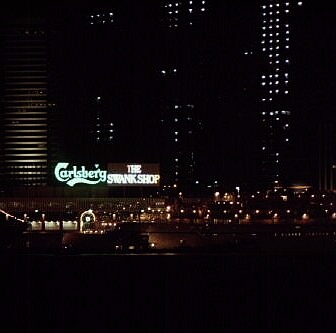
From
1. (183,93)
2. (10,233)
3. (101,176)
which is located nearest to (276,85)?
(183,93)

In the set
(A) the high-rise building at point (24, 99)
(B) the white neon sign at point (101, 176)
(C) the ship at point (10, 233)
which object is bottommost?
(C) the ship at point (10, 233)

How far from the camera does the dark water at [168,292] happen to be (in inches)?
205

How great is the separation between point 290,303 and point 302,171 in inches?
2129

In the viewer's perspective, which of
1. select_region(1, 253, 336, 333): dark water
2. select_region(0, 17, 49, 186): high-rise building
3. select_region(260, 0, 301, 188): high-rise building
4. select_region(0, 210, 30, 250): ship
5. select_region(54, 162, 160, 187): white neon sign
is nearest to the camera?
select_region(1, 253, 336, 333): dark water

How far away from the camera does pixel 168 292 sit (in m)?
5.23

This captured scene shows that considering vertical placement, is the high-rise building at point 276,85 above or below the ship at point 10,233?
above

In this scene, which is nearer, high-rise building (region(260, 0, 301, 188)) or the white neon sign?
the white neon sign

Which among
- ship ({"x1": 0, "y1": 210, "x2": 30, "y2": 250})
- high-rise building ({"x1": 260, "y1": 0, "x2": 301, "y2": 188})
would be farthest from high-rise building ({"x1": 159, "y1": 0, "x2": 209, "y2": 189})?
ship ({"x1": 0, "y1": 210, "x2": 30, "y2": 250})

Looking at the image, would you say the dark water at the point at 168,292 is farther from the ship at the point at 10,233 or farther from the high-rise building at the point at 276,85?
the high-rise building at the point at 276,85

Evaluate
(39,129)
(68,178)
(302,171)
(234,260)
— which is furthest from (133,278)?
(302,171)

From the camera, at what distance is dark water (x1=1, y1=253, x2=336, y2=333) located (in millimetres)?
5195

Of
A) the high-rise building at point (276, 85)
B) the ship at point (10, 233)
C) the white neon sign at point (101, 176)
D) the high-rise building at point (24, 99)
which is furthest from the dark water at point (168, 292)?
the high-rise building at point (276, 85)

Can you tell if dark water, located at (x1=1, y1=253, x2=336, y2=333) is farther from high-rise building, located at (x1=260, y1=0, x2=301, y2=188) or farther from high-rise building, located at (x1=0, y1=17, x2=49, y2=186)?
high-rise building, located at (x1=260, y1=0, x2=301, y2=188)

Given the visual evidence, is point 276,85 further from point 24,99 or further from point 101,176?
point 101,176
